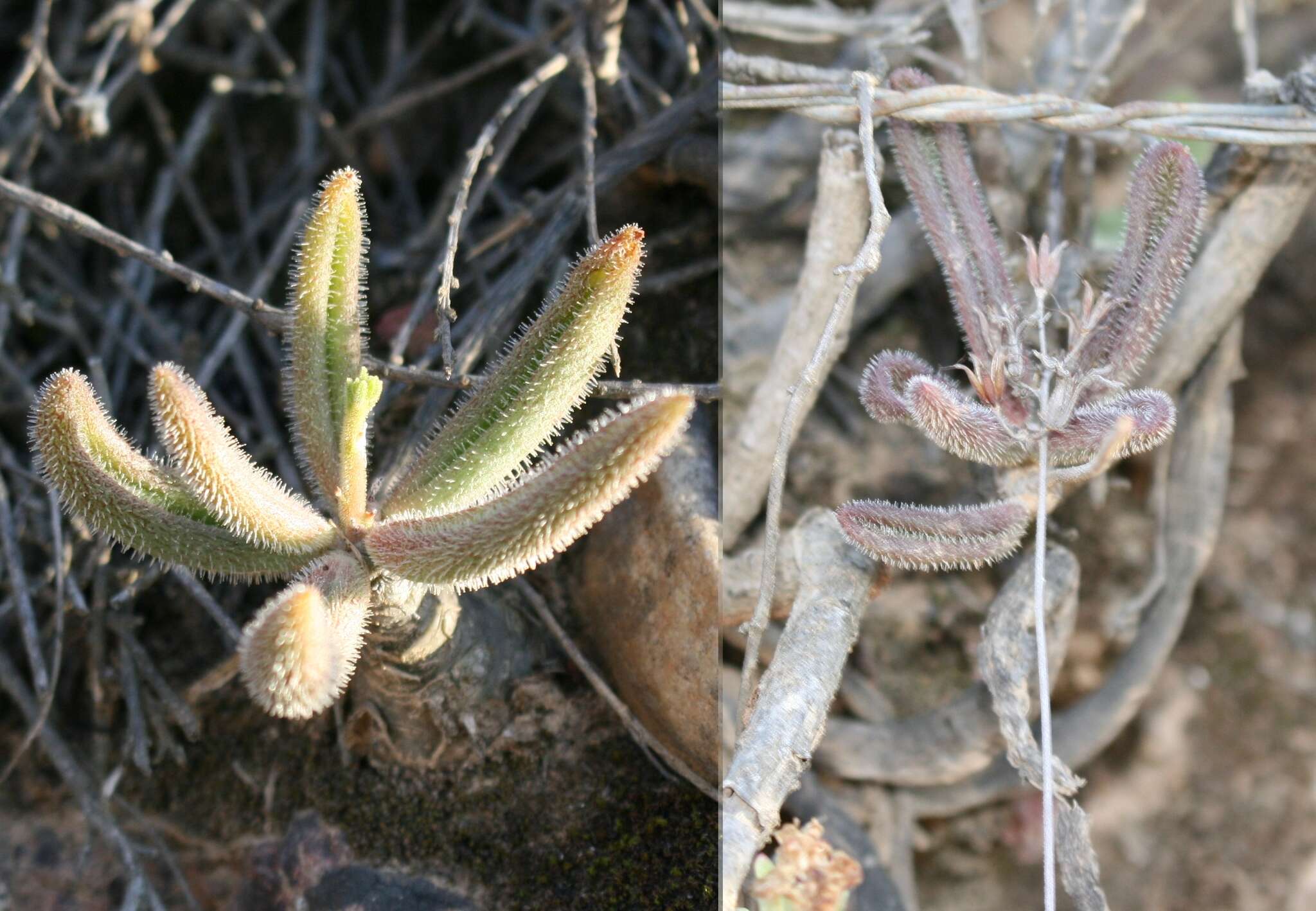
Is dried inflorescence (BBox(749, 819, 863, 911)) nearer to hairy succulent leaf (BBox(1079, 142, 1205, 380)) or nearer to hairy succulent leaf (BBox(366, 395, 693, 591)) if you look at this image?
hairy succulent leaf (BBox(366, 395, 693, 591))

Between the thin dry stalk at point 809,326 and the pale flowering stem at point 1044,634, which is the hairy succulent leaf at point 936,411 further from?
the thin dry stalk at point 809,326

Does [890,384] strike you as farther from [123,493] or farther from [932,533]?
[123,493]

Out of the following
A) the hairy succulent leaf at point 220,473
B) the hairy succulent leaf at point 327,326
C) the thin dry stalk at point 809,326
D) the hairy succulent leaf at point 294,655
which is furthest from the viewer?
the thin dry stalk at point 809,326

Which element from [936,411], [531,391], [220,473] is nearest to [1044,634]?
[936,411]

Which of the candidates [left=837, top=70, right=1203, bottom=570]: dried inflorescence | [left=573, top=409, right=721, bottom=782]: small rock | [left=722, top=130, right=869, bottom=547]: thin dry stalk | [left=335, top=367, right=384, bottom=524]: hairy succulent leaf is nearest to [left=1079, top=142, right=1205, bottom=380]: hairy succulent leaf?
[left=837, top=70, right=1203, bottom=570]: dried inflorescence

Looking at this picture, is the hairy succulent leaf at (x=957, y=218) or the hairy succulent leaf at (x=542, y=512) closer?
the hairy succulent leaf at (x=542, y=512)

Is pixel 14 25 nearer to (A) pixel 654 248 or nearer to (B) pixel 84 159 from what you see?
(B) pixel 84 159

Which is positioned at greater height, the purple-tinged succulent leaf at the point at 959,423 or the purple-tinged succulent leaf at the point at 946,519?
the purple-tinged succulent leaf at the point at 959,423

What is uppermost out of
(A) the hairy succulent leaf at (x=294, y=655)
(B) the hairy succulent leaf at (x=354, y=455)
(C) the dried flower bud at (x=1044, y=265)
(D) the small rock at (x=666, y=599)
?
(C) the dried flower bud at (x=1044, y=265)

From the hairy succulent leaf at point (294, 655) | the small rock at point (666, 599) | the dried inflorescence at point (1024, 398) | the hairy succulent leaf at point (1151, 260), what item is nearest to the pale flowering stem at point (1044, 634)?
the dried inflorescence at point (1024, 398)
